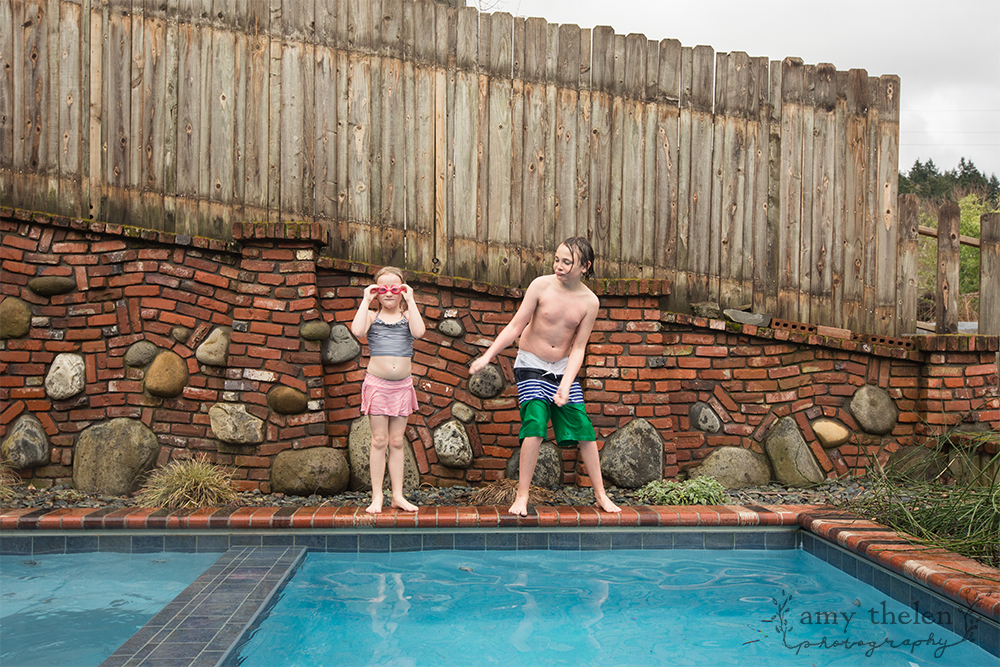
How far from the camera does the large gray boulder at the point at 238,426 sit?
468 centimetres

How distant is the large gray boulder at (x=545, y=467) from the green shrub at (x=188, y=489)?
1.84 meters

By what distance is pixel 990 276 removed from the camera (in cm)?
A: 541

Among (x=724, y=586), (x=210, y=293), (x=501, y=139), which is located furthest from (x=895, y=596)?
(x=210, y=293)

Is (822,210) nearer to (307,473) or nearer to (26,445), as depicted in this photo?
(307,473)

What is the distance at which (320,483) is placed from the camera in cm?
466

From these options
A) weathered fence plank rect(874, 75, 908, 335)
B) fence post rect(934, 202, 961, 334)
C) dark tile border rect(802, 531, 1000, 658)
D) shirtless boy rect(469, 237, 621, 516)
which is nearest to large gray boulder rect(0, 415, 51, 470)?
shirtless boy rect(469, 237, 621, 516)

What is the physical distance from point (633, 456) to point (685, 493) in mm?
427

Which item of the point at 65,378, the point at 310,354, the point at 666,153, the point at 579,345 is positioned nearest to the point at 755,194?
the point at 666,153

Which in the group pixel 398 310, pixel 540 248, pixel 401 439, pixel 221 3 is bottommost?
pixel 401 439

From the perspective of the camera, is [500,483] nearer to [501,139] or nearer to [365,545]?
[365,545]

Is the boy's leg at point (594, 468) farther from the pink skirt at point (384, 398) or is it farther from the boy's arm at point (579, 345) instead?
the pink skirt at point (384, 398)

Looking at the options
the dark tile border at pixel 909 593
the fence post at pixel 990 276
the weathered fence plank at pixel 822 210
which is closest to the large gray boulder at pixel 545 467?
the dark tile border at pixel 909 593

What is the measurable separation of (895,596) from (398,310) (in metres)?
2.98

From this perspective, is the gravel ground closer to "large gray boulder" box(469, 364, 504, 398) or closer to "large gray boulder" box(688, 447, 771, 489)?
"large gray boulder" box(688, 447, 771, 489)
